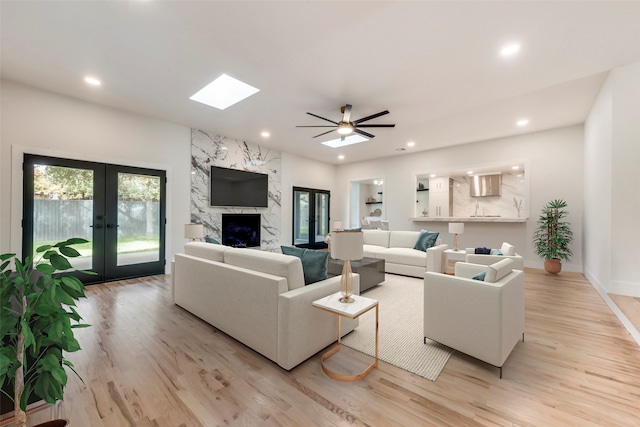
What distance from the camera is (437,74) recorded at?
11.1ft

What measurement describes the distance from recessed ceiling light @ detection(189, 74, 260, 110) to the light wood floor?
11.1 feet

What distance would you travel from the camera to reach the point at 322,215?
29.9ft

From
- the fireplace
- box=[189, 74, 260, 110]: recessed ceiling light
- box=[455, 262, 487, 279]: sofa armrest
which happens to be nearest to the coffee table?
box=[455, 262, 487, 279]: sofa armrest

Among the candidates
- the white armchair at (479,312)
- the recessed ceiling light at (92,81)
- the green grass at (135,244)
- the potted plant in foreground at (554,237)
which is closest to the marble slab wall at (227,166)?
the green grass at (135,244)

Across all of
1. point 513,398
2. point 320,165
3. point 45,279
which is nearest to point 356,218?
point 320,165

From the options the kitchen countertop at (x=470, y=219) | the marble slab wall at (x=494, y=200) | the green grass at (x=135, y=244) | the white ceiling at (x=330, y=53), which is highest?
the white ceiling at (x=330, y=53)

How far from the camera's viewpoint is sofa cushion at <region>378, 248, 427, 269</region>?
15.6 feet

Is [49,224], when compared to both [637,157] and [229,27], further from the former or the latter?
[637,157]

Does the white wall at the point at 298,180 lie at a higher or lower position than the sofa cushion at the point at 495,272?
higher

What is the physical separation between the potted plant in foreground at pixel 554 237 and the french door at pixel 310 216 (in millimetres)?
5752

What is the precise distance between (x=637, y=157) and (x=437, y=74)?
2.69m

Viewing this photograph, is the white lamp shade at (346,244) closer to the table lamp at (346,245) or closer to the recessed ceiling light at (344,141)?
the table lamp at (346,245)

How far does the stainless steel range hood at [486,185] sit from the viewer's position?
6.82 m

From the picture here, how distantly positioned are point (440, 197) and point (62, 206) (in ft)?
27.2
